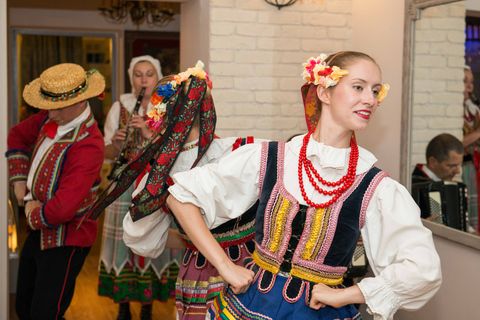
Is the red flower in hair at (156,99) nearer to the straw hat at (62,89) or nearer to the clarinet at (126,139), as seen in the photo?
the straw hat at (62,89)

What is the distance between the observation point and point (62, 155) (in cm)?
295

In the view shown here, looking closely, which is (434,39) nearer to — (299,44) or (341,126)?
(299,44)

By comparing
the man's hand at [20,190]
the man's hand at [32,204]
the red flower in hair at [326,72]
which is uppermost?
the red flower in hair at [326,72]

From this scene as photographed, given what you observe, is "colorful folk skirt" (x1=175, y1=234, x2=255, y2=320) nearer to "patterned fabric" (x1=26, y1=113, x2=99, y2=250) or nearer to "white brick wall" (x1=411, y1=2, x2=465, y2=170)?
"patterned fabric" (x1=26, y1=113, x2=99, y2=250)

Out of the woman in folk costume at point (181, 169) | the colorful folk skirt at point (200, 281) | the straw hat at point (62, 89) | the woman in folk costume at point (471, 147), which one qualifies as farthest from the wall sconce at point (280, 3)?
the colorful folk skirt at point (200, 281)

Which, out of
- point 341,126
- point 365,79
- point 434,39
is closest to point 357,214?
point 341,126

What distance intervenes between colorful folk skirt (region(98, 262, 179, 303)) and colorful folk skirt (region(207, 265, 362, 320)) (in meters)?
2.23

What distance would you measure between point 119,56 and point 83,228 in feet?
15.6

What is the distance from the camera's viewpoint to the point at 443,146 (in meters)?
2.88

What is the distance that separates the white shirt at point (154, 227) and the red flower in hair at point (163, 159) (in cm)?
19

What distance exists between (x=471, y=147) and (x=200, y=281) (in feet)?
4.40

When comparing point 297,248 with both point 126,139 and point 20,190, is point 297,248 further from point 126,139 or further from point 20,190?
point 126,139

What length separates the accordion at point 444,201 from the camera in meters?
2.73

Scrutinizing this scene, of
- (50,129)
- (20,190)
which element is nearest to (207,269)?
(50,129)
